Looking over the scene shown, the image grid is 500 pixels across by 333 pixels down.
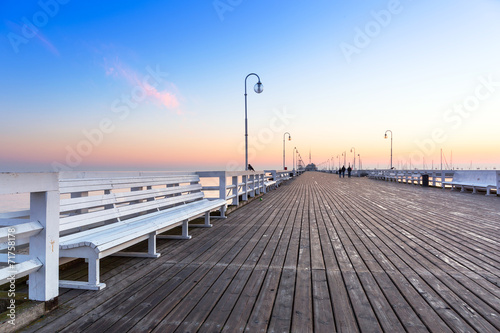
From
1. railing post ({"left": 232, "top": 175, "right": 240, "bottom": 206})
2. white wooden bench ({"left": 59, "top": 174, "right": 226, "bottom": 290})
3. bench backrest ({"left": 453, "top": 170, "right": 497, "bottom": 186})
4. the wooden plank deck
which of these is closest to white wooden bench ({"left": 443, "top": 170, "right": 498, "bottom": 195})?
bench backrest ({"left": 453, "top": 170, "right": 497, "bottom": 186})

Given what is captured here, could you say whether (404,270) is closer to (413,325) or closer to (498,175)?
(413,325)

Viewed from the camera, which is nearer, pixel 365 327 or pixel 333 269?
pixel 365 327

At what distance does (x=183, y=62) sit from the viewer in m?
16.0

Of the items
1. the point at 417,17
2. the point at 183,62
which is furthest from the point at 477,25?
the point at 183,62

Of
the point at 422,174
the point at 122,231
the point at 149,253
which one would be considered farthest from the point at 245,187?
the point at 422,174

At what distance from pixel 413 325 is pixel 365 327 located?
342mm

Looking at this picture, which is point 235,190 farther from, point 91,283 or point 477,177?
point 477,177

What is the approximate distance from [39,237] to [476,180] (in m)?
17.4

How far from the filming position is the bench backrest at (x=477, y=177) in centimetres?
1242

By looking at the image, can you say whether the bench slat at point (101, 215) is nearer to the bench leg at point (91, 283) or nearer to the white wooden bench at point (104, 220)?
the white wooden bench at point (104, 220)

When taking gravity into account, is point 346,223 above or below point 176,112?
below

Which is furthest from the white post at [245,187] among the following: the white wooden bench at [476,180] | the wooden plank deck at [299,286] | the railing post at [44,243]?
the white wooden bench at [476,180]

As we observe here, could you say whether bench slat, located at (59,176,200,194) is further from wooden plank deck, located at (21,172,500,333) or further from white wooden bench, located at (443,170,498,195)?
white wooden bench, located at (443,170,498,195)

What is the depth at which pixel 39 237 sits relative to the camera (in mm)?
2047
